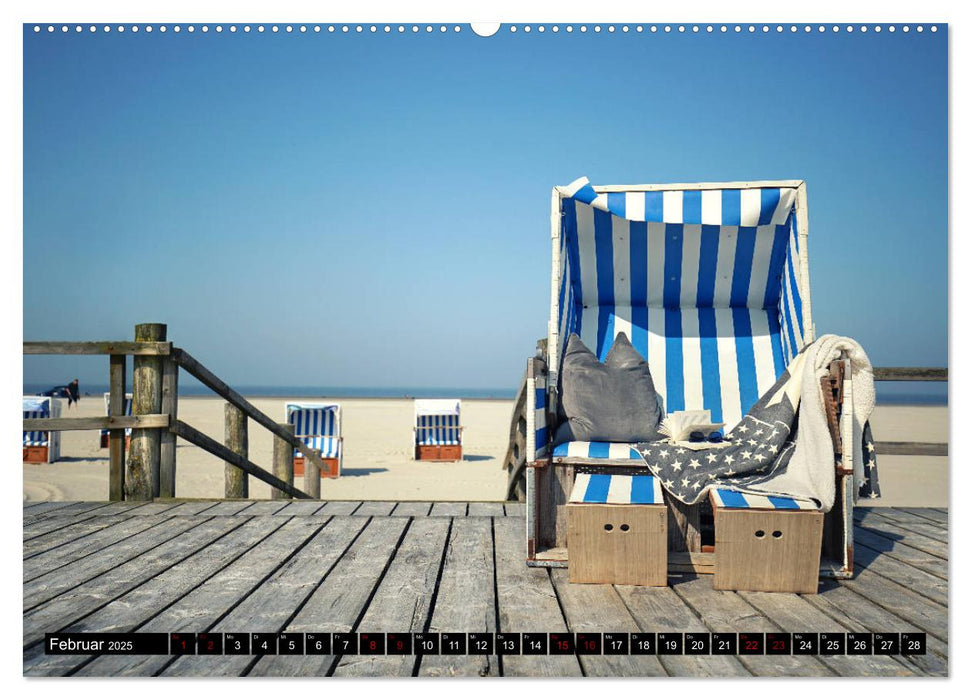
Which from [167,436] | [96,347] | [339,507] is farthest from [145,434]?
[339,507]

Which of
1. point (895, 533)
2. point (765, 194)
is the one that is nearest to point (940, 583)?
point (895, 533)

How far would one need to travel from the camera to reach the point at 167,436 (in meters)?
4.23

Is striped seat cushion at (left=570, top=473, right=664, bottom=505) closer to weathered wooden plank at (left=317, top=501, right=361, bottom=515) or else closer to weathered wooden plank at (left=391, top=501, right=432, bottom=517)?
weathered wooden plank at (left=391, top=501, right=432, bottom=517)

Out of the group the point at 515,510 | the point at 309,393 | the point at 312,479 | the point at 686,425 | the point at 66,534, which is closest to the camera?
the point at 66,534

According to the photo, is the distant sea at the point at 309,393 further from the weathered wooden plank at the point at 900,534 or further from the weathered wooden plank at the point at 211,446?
the weathered wooden plank at the point at 900,534

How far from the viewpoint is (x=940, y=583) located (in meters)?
2.64

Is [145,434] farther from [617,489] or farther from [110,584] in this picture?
[617,489]

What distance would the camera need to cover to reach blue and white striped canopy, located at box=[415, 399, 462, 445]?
10.8 meters

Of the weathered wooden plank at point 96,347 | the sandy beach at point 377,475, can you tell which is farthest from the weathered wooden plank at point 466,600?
the sandy beach at point 377,475

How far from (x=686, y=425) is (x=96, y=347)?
11.2ft

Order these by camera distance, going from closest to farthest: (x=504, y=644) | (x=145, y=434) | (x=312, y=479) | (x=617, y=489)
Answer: (x=504, y=644)
(x=617, y=489)
(x=145, y=434)
(x=312, y=479)

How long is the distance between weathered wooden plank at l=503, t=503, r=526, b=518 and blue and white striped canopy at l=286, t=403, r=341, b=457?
208 inches

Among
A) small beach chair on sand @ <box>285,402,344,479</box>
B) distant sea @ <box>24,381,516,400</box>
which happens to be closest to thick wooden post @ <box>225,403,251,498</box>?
small beach chair on sand @ <box>285,402,344,479</box>

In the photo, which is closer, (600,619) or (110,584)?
(600,619)
